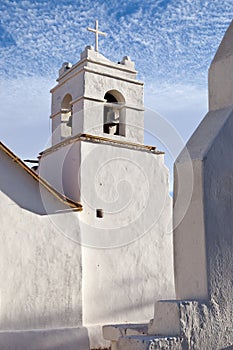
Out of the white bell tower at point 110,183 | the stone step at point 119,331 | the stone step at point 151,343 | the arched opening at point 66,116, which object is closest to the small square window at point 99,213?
the white bell tower at point 110,183

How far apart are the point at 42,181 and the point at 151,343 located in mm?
5241

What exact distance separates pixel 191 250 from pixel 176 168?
0.65 meters

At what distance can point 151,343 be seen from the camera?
121 inches

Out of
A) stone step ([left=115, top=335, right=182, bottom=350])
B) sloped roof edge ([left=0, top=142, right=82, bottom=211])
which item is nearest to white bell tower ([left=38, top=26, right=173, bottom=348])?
sloped roof edge ([left=0, top=142, right=82, bottom=211])

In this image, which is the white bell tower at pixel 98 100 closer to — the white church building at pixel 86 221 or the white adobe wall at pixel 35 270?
the white church building at pixel 86 221

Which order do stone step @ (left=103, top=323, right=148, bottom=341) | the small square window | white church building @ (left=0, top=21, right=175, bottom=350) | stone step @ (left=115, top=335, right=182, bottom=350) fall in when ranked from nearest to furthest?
stone step @ (left=115, top=335, right=182, bottom=350)
stone step @ (left=103, top=323, right=148, bottom=341)
white church building @ (left=0, top=21, right=175, bottom=350)
the small square window

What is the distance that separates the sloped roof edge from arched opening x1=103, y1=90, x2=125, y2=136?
7.33ft

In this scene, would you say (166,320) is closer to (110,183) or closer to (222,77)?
(222,77)

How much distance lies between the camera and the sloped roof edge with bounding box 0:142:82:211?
773cm

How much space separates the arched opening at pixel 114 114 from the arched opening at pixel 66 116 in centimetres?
84

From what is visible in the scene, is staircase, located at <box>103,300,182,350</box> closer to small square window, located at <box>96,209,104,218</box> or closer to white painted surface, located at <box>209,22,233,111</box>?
white painted surface, located at <box>209,22,233,111</box>

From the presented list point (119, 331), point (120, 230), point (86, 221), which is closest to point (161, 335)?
point (119, 331)

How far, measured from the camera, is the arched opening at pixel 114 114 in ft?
32.6

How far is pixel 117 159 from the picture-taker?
960 centimetres
